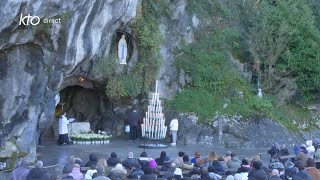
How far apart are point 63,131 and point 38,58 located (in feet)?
17.9

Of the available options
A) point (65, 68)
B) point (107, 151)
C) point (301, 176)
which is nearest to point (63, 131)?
point (107, 151)

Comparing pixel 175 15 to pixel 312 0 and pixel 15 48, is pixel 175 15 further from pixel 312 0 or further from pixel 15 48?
pixel 15 48

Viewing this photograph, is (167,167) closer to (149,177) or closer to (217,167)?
(217,167)

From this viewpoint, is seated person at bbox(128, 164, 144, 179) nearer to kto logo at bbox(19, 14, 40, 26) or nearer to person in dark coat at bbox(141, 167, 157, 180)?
person in dark coat at bbox(141, 167, 157, 180)

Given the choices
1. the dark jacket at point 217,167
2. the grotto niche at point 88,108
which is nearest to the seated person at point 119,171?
the dark jacket at point 217,167

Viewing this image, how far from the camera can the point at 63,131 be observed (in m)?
26.3

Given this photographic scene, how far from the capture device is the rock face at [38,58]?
65.8 feet

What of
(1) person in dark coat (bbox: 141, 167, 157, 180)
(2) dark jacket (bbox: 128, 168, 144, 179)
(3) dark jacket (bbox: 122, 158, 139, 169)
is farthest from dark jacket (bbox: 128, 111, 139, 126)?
(1) person in dark coat (bbox: 141, 167, 157, 180)

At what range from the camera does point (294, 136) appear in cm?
2797

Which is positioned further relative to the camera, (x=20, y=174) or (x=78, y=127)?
(x=78, y=127)

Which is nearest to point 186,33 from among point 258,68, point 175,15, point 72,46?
point 175,15

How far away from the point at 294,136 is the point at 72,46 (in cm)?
1099

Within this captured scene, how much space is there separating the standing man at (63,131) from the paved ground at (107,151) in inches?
13.4

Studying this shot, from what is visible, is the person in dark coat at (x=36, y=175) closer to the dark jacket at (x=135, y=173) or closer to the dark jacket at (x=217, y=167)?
the dark jacket at (x=135, y=173)
